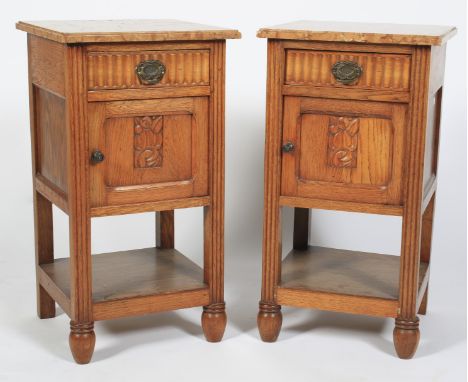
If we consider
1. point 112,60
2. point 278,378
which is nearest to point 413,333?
point 278,378

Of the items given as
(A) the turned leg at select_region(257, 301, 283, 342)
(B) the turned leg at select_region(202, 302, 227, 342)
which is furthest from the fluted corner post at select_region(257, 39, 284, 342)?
(B) the turned leg at select_region(202, 302, 227, 342)

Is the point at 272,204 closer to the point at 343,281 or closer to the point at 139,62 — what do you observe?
the point at 343,281

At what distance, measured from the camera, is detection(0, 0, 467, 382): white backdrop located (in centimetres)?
328

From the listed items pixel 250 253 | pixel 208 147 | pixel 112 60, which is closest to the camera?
pixel 112 60

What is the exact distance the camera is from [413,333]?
3.32m

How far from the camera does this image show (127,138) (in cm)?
318

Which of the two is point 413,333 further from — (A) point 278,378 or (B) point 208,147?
(B) point 208,147

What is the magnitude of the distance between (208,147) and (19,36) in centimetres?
146

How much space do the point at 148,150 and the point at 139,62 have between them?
0.85ft

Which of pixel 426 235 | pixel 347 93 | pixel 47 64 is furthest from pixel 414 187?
pixel 47 64

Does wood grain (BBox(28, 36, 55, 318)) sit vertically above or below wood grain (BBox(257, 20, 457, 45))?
below

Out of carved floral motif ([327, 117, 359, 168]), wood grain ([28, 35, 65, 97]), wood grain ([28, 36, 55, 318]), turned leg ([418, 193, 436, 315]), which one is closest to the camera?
wood grain ([28, 35, 65, 97])

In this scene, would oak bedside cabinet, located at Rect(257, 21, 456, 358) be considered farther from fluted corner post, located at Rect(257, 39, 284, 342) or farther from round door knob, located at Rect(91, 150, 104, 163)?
round door knob, located at Rect(91, 150, 104, 163)

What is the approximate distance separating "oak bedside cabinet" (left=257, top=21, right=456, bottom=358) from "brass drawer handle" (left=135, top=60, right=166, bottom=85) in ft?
1.02
